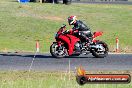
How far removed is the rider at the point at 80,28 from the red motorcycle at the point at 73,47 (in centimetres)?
19

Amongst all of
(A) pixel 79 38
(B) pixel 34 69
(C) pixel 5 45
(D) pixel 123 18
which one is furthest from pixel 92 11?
(B) pixel 34 69

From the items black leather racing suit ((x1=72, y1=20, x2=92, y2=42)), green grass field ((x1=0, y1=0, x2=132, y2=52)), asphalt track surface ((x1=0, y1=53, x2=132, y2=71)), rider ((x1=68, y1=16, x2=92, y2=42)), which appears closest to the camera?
asphalt track surface ((x1=0, y1=53, x2=132, y2=71))

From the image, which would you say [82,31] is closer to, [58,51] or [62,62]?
[58,51]

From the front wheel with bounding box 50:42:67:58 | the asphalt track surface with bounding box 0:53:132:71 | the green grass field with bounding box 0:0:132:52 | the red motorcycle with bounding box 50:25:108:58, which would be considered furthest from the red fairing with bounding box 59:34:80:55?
the green grass field with bounding box 0:0:132:52

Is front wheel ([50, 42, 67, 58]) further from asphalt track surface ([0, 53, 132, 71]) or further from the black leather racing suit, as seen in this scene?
the black leather racing suit

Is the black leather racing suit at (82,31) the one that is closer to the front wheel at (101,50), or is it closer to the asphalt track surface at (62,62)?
the front wheel at (101,50)

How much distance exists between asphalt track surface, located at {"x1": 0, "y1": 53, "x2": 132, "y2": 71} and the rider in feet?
2.69

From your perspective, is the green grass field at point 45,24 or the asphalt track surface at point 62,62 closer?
the asphalt track surface at point 62,62

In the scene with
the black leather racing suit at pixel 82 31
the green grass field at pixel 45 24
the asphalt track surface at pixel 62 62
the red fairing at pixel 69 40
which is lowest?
the green grass field at pixel 45 24

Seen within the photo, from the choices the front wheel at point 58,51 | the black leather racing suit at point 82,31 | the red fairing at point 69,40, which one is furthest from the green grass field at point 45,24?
the black leather racing suit at point 82,31

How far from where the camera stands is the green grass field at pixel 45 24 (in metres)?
30.8

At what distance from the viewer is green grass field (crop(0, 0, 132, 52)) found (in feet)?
101

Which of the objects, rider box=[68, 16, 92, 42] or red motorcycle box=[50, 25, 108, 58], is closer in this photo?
rider box=[68, 16, 92, 42]

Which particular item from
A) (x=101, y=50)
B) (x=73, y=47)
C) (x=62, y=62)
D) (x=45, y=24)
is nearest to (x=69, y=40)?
(x=73, y=47)
